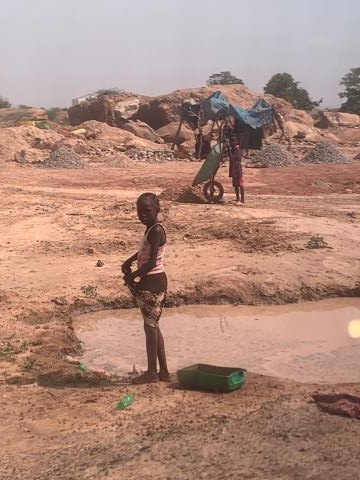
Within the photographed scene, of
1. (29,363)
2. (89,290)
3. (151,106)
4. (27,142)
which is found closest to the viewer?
(29,363)

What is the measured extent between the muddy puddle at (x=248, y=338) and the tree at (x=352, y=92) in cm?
4326

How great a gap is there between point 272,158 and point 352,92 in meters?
30.3

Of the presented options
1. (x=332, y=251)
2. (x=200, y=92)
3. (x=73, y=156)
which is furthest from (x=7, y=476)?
(x=200, y=92)

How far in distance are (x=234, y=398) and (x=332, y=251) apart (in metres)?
4.30

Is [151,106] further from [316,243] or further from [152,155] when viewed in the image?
[316,243]

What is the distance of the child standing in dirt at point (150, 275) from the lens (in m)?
4.13

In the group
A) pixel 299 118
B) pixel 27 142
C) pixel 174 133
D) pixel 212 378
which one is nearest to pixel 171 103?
pixel 174 133

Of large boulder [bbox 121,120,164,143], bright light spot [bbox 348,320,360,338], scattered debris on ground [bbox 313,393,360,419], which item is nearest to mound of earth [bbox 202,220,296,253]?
bright light spot [bbox 348,320,360,338]

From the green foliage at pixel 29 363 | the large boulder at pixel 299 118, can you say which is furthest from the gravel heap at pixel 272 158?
the green foliage at pixel 29 363

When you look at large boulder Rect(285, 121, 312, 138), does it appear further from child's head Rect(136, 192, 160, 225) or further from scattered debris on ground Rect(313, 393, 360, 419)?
scattered debris on ground Rect(313, 393, 360, 419)

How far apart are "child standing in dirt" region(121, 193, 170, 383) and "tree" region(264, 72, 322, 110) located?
47967mm

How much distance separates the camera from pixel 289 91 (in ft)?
171

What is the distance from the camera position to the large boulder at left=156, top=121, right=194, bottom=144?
27.6m

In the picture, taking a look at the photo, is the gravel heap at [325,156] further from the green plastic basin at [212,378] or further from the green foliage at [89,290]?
the green plastic basin at [212,378]
